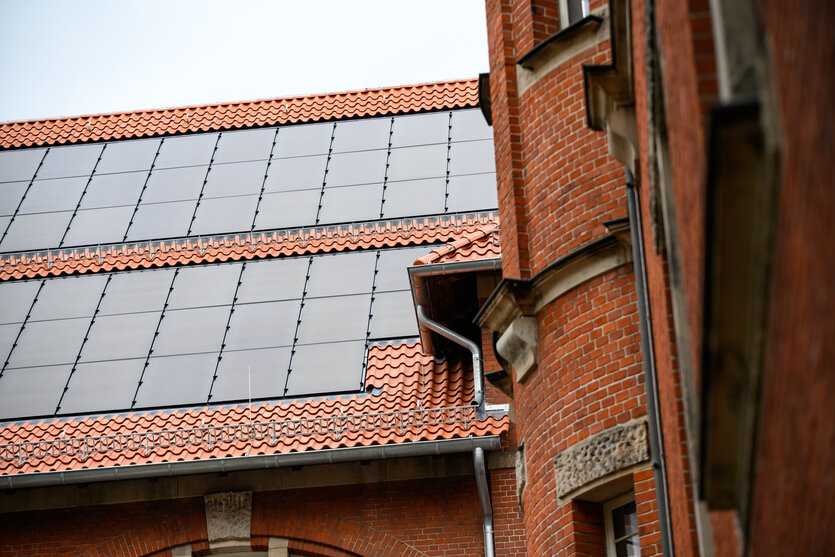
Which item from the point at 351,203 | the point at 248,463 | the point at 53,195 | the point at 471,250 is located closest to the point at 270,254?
the point at 351,203

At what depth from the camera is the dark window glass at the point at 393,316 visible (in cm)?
1783

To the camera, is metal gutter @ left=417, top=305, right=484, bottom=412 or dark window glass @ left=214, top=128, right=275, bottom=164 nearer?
metal gutter @ left=417, top=305, right=484, bottom=412

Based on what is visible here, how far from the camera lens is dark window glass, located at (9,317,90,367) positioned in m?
18.7

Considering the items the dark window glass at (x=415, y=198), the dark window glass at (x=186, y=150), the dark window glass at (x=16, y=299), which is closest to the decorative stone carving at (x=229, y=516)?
the dark window glass at (x=16, y=299)

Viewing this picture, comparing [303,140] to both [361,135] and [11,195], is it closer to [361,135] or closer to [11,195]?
[361,135]

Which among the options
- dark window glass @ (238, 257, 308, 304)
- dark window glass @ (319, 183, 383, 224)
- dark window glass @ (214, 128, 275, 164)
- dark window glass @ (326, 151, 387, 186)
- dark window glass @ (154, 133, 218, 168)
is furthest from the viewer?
dark window glass @ (154, 133, 218, 168)

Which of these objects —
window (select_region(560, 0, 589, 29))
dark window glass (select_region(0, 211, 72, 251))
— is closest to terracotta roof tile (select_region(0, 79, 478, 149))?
dark window glass (select_region(0, 211, 72, 251))

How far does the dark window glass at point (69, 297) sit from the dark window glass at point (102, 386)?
1453 millimetres

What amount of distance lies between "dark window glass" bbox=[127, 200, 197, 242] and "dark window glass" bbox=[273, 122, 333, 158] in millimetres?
2132

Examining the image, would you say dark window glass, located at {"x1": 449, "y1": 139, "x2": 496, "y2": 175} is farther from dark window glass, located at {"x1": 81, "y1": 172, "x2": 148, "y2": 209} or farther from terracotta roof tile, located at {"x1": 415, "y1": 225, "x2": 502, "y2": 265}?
terracotta roof tile, located at {"x1": 415, "y1": 225, "x2": 502, "y2": 265}

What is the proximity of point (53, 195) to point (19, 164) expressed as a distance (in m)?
1.55

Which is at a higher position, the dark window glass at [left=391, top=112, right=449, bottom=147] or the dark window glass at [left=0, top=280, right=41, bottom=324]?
the dark window glass at [left=391, top=112, right=449, bottom=147]

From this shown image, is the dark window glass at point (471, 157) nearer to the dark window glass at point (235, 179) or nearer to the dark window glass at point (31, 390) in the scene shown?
A: the dark window glass at point (235, 179)

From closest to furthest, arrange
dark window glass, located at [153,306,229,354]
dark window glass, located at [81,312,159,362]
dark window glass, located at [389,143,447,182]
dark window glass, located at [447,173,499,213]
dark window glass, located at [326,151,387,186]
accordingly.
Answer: dark window glass, located at [153,306,229,354] < dark window glass, located at [81,312,159,362] < dark window glass, located at [447,173,499,213] < dark window glass, located at [389,143,447,182] < dark window glass, located at [326,151,387,186]
